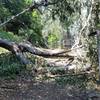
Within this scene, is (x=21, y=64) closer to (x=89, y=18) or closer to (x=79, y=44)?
(x=79, y=44)

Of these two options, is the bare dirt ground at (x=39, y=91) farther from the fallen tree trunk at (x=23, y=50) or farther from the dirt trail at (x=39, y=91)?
the fallen tree trunk at (x=23, y=50)

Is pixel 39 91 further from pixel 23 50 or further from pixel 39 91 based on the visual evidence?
pixel 23 50

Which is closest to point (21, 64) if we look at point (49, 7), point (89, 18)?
point (49, 7)

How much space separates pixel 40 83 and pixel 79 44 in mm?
1877

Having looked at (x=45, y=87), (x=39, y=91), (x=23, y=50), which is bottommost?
(x=39, y=91)

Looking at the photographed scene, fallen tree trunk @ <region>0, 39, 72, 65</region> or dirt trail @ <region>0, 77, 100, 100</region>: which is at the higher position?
fallen tree trunk @ <region>0, 39, 72, 65</region>

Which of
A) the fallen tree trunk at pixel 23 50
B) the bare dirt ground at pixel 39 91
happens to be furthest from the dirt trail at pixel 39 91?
the fallen tree trunk at pixel 23 50

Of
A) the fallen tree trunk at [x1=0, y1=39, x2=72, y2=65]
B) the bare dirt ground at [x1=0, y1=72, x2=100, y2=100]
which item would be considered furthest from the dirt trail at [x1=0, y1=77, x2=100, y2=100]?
the fallen tree trunk at [x1=0, y1=39, x2=72, y2=65]

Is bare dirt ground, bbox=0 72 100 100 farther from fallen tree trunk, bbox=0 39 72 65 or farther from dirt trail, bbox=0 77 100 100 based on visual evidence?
fallen tree trunk, bbox=0 39 72 65

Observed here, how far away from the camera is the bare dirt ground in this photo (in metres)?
8.19

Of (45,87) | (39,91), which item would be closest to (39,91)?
(39,91)

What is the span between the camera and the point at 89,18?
371 inches

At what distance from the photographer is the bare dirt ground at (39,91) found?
8.19 meters

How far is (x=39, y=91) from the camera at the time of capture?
8.78 meters
